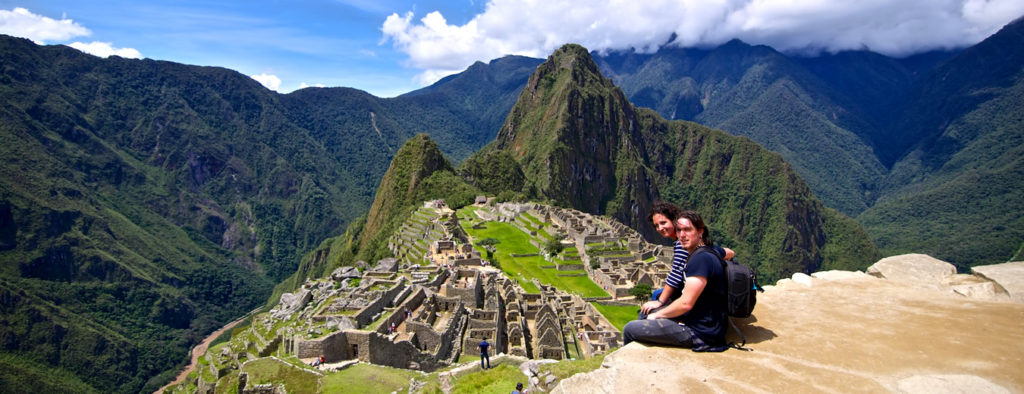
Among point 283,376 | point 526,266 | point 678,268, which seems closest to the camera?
point 678,268

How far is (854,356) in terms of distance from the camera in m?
7.96

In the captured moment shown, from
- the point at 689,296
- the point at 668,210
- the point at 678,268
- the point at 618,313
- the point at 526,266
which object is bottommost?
the point at 618,313

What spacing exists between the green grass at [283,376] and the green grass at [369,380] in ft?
1.89

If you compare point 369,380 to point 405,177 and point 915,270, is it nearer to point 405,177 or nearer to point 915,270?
point 915,270

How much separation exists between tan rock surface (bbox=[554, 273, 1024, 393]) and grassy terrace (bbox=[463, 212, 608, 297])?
33.1 meters

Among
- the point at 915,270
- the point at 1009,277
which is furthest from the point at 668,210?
the point at 915,270

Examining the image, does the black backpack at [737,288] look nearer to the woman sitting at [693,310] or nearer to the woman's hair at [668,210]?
the woman sitting at [693,310]

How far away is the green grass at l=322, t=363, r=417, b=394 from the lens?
58.5 ft

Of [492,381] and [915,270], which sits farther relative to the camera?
[492,381]

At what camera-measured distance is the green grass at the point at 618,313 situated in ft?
135

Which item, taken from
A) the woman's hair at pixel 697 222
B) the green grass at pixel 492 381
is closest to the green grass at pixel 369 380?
the green grass at pixel 492 381

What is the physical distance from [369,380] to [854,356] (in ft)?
52.8

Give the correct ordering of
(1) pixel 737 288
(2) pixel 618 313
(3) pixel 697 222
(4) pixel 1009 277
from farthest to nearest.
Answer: (2) pixel 618 313, (4) pixel 1009 277, (3) pixel 697 222, (1) pixel 737 288

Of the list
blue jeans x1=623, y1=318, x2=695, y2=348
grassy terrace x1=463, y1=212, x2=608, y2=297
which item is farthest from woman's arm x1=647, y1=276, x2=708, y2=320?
grassy terrace x1=463, y1=212, x2=608, y2=297
